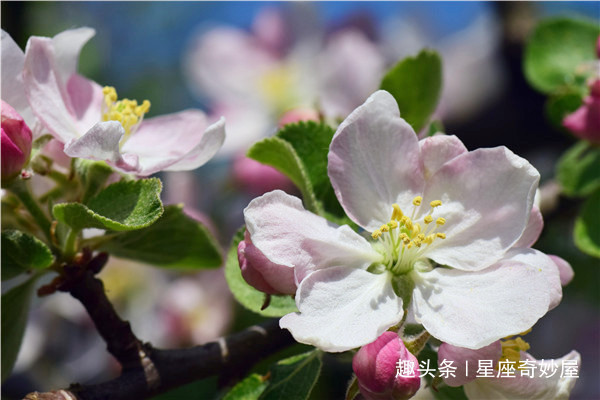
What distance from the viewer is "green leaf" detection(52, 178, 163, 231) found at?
78 centimetres

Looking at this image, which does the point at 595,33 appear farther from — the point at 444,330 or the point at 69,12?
the point at 69,12

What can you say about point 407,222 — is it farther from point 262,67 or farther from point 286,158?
point 262,67

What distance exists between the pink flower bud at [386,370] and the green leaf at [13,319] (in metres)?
0.49

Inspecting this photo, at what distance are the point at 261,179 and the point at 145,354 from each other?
2.57ft

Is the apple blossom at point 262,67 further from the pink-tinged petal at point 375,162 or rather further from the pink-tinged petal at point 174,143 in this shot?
the pink-tinged petal at point 375,162

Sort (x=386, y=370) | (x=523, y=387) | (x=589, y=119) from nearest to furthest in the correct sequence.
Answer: (x=386, y=370), (x=523, y=387), (x=589, y=119)

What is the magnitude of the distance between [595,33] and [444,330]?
34.5 inches

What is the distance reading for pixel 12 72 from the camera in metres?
0.88

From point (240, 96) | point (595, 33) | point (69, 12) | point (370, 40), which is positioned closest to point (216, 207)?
point (240, 96)

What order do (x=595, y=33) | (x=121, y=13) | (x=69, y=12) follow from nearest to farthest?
(x=595, y=33) < (x=69, y=12) < (x=121, y=13)

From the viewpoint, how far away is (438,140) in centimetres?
81

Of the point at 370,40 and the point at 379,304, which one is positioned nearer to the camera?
the point at 379,304

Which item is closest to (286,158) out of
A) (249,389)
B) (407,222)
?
(407,222)

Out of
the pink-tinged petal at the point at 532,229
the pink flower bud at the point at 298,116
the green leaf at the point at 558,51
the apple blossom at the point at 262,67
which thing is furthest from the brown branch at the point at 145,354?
the apple blossom at the point at 262,67
